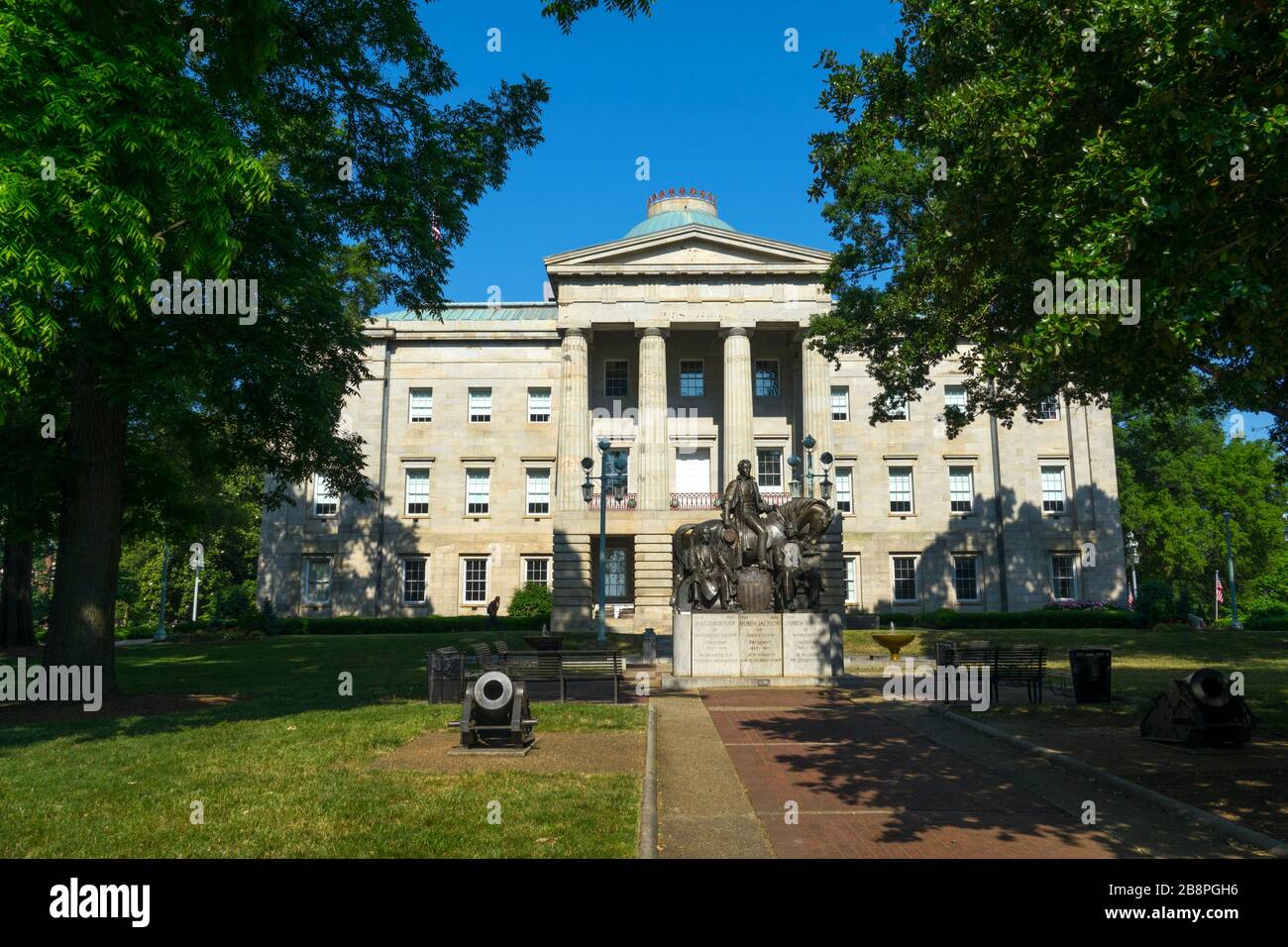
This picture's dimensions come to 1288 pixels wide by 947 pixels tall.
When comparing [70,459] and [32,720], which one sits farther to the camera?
[70,459]

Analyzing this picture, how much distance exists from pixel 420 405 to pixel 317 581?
462 inches

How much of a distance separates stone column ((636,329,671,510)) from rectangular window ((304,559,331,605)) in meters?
19.1

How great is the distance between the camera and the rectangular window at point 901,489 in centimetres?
4856

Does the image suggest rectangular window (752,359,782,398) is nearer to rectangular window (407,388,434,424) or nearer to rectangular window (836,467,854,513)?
rectangular window (836,467,854,513)

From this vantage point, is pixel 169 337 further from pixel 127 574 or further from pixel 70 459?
pixel 127 574

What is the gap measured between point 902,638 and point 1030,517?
2948 centimetres

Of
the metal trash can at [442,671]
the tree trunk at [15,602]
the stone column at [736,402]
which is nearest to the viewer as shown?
→ the metal trash can at [442,671]

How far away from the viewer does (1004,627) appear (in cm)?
3866

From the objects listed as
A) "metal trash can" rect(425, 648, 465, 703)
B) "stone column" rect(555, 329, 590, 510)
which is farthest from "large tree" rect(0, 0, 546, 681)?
"stone column" rect(555, 329, 590, 510)

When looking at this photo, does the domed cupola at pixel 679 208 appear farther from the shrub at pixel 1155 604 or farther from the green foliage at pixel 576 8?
the green foliage at pixel 576 8

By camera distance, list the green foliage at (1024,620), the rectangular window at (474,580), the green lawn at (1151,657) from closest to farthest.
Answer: the green lawn at (1151,657) < the green foliage at (1024,620) < the rectangular window at (474,580)

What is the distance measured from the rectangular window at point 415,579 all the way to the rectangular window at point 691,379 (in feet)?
57.9

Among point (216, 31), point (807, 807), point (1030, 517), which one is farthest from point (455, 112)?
point (1030, 517)

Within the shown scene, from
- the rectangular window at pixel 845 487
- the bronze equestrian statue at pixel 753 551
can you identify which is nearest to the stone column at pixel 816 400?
the rectangular window at pixel 845 487
